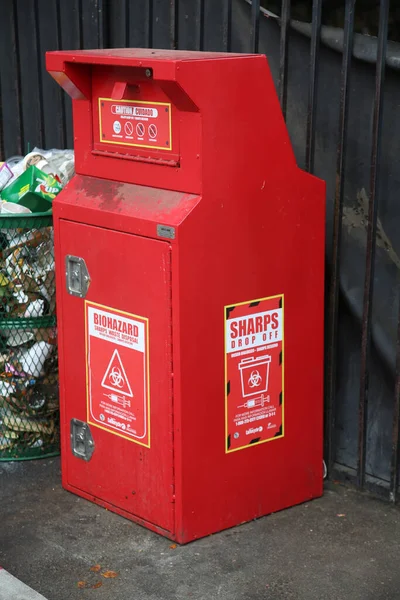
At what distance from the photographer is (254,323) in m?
3.50

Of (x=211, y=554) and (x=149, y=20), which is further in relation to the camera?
(x=149, y=20)

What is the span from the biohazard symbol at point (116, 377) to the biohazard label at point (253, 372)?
376mm

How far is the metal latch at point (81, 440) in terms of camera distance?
3.81 m

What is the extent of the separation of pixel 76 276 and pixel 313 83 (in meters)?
1.16

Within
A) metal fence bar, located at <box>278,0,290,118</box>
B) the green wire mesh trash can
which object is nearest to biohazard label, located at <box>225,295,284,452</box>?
metal fence bar, located at <box>278,0,290,118</box>

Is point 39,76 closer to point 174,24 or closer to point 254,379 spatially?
point 174,24

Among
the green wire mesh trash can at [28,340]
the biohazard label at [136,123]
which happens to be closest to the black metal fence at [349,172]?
the biohazard label at [136,123]

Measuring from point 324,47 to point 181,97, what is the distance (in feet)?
2.87

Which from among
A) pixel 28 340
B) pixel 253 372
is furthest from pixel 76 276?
pixel 253 372

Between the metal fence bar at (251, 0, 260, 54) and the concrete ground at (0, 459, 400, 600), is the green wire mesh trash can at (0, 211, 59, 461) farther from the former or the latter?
the metal fence bar at (251, 0, 260, 54)

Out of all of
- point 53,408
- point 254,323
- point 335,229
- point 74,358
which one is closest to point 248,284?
point 254,323

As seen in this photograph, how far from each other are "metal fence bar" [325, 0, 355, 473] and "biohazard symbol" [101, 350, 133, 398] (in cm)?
87

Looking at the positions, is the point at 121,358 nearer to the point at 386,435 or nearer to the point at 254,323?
the point at 254,323

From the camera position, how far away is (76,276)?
3693mm
